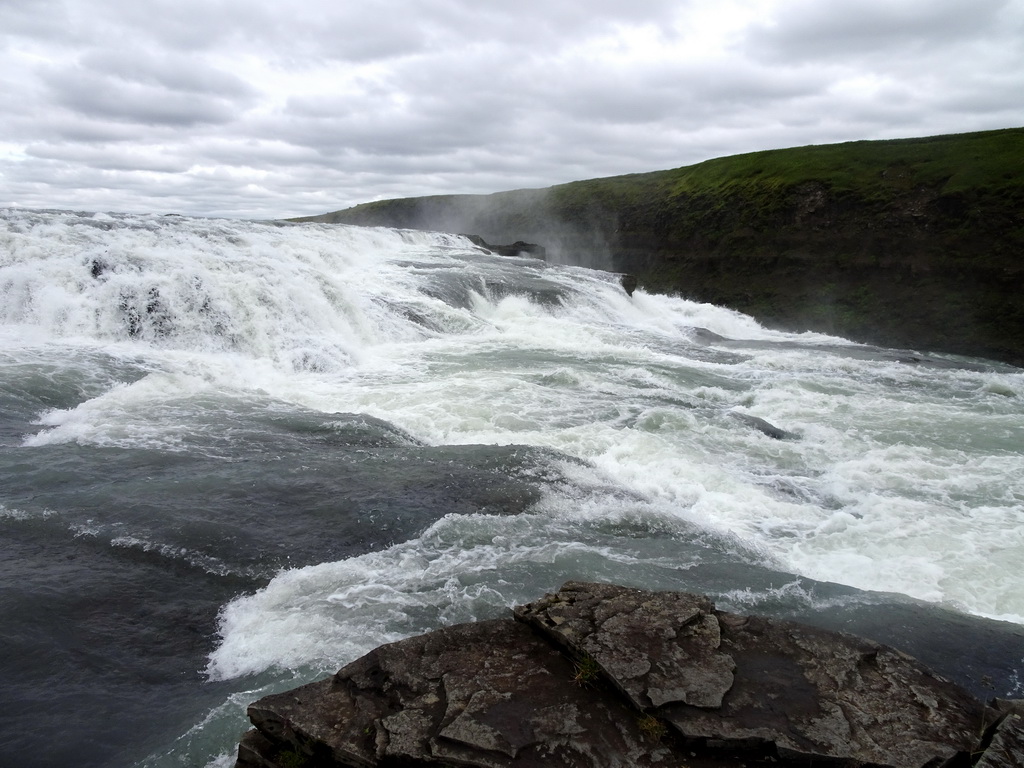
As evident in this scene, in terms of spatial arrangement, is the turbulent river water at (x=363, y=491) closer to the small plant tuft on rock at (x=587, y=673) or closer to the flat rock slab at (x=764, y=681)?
the flat rock slab at (x=764, y=681)

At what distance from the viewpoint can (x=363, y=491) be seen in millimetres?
9703

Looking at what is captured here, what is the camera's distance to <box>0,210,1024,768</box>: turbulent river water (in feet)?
20.6

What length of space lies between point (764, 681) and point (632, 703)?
1.02 metres

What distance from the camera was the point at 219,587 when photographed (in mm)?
7219

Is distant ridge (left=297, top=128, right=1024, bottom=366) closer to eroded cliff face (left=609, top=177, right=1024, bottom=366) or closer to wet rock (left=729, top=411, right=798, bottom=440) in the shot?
eroded cliff face (left=609, top=177, right=1024, bottom=366)

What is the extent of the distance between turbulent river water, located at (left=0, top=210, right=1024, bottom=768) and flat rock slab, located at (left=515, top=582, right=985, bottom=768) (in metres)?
1.68

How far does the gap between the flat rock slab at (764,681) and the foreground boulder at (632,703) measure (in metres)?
0.01

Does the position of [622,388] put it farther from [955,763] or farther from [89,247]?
[89,247]

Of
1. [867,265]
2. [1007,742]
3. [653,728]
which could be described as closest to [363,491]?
[653,728]

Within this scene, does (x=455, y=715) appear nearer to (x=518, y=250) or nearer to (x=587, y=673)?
(x=587, y=673)

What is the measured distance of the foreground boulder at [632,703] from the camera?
416cm

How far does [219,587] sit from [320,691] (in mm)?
2965

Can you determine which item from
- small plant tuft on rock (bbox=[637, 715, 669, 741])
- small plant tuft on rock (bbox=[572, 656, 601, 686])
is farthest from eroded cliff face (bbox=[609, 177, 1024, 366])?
small plant tuft on rock (bbox=[637, 715, 669, 741])

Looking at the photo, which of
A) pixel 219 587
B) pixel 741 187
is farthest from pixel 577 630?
pixel 741 187
